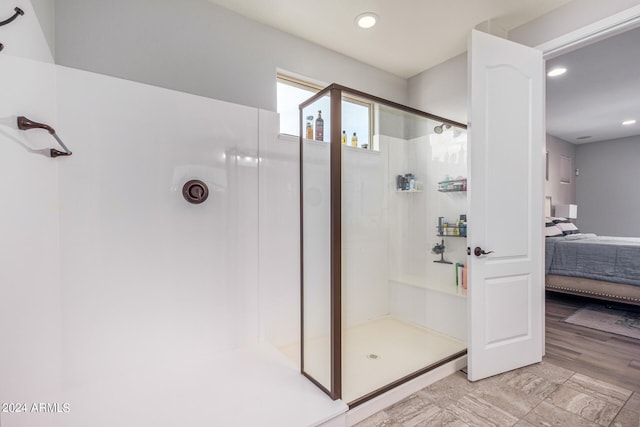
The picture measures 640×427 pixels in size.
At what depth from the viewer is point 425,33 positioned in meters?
2.73

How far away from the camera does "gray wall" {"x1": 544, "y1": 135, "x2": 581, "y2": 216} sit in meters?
6.17

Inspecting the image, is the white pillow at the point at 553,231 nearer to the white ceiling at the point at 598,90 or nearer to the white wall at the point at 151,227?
the white ceiling at the point at 598,90

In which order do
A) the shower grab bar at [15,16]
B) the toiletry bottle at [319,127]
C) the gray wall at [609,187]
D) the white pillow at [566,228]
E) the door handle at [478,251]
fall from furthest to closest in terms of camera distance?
the gray wall at [609,187] → the white pillow at [566,228] → the door handle at [478,251] → the toiletry bottle at [319,127] → the shower grab bar at [15,16]

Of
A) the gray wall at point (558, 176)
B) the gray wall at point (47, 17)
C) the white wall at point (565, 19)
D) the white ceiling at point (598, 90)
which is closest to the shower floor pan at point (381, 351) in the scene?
the gray wall at point (47, 17)

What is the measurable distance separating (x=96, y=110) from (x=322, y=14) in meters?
1.79

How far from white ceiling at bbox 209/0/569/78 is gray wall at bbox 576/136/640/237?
621cm

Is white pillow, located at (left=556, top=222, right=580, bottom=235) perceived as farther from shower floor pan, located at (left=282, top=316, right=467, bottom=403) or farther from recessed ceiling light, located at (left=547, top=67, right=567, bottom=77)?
shower floor pan, located at (left=282, top=316, right=467, bottom=403)

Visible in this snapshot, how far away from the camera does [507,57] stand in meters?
2.30

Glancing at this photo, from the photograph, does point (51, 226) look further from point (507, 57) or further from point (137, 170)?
point (507, 57)

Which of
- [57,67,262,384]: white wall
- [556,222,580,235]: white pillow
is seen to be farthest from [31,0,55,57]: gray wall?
[556,222,580,235]: white pillow

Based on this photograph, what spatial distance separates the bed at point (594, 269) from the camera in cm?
344

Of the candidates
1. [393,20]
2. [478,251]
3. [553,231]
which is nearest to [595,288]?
[553,231]

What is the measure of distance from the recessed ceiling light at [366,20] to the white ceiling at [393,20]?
0.04m

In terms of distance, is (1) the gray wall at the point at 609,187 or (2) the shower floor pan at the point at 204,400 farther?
(1) the gray wall at the point at 609,187
